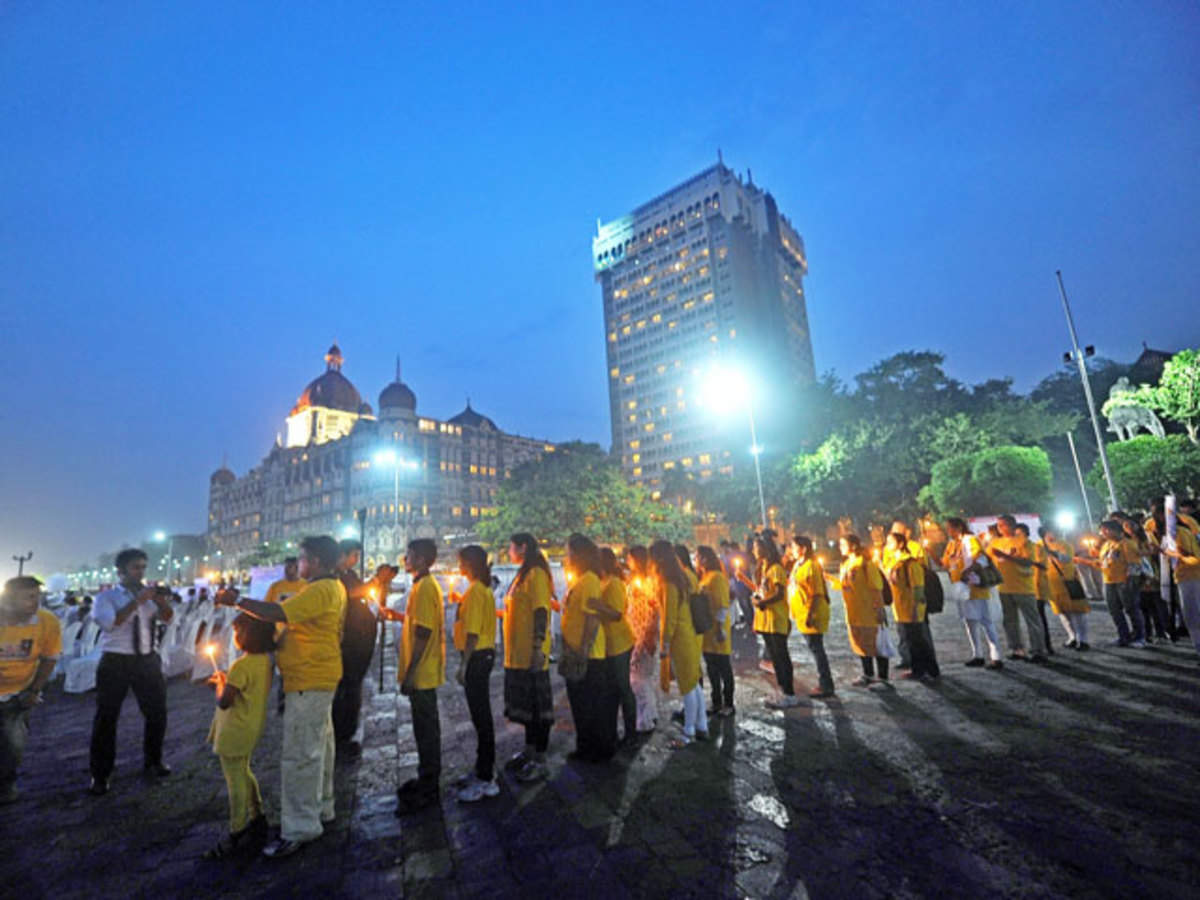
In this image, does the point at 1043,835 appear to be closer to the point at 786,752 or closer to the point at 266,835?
the point at 786,752

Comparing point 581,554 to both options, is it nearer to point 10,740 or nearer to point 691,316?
point 10,740

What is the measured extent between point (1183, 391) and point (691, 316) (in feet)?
304

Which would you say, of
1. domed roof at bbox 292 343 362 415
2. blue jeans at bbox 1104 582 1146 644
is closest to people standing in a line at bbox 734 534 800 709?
blue jeans at bbox 1104 582 1146 644

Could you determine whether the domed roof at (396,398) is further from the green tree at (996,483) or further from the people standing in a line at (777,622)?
the people standing in a line at (777,622)

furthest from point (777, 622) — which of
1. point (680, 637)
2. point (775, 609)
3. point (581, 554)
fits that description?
point (581, 554)

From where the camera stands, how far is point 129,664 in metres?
5.25

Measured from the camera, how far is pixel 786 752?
16.2 ft

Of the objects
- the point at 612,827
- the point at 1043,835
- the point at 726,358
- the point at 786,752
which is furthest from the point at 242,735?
the point at 726,358

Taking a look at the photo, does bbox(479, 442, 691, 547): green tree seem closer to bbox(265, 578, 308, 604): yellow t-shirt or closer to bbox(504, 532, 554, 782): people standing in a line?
bbox(265, 578, 308, 604): yellow t-shirt

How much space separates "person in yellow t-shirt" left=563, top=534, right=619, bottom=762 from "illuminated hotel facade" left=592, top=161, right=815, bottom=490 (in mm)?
95888

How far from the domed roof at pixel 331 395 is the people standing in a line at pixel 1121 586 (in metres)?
114

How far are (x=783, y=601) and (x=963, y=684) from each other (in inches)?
97.7

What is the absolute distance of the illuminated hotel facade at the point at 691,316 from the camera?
107250 millimetres

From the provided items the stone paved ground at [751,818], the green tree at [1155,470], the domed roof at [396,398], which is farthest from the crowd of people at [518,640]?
the domed roof at [396,398]
